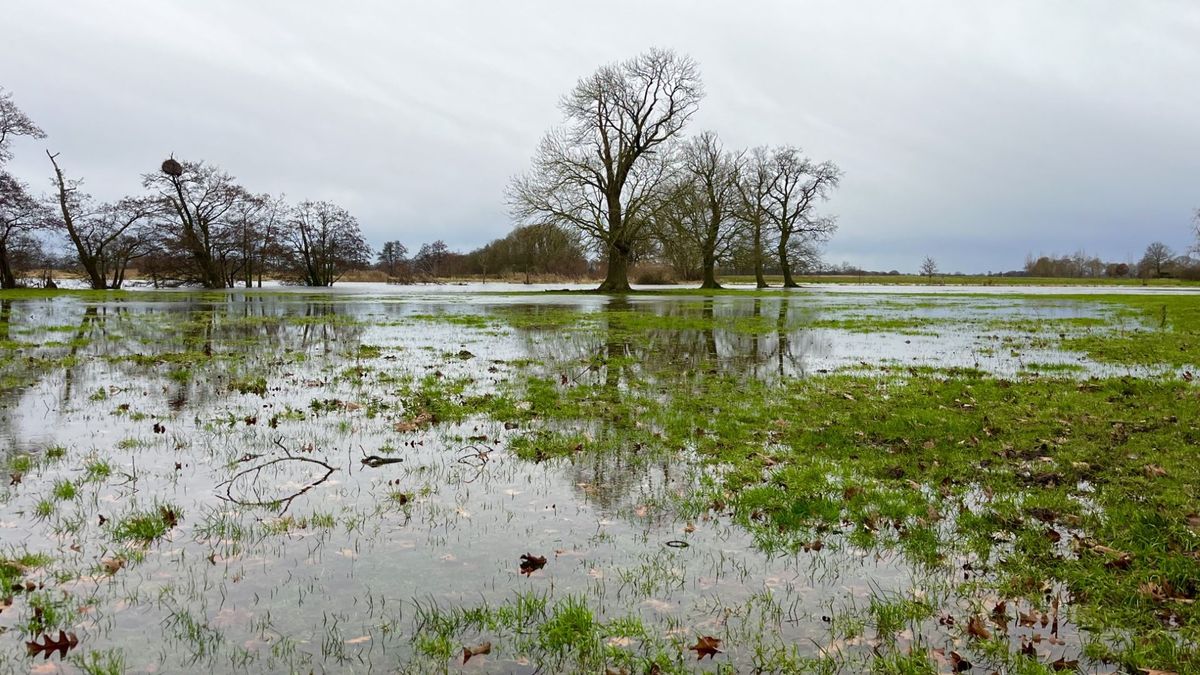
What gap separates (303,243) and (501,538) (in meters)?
85.8

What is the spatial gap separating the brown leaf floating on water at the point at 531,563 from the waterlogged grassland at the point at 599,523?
2 cm

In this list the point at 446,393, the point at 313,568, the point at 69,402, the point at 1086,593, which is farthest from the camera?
the point at 446,393

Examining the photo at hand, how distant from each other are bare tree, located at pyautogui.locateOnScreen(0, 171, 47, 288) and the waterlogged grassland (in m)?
43.1

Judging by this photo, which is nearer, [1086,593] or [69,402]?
[1086,593]

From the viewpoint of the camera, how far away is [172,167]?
201ft

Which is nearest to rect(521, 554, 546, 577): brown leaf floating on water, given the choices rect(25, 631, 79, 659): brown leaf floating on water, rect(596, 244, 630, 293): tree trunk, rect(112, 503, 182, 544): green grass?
rect(25, 631, 79, 659): brown leaf floating on water

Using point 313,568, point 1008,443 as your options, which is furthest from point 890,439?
point 313,568

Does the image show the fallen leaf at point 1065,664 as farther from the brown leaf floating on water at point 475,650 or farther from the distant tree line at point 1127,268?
the distant tree line at point 1127,268

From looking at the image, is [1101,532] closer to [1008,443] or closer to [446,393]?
[1008,443]

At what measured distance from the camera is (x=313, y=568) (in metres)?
4.29

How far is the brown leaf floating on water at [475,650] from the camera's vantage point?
3335mm

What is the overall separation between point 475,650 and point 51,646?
2.14 meters

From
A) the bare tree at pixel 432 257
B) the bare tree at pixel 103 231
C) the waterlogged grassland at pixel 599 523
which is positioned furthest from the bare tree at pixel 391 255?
the waterlogged grassland at pixel 599 523

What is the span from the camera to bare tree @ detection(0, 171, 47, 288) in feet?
139
